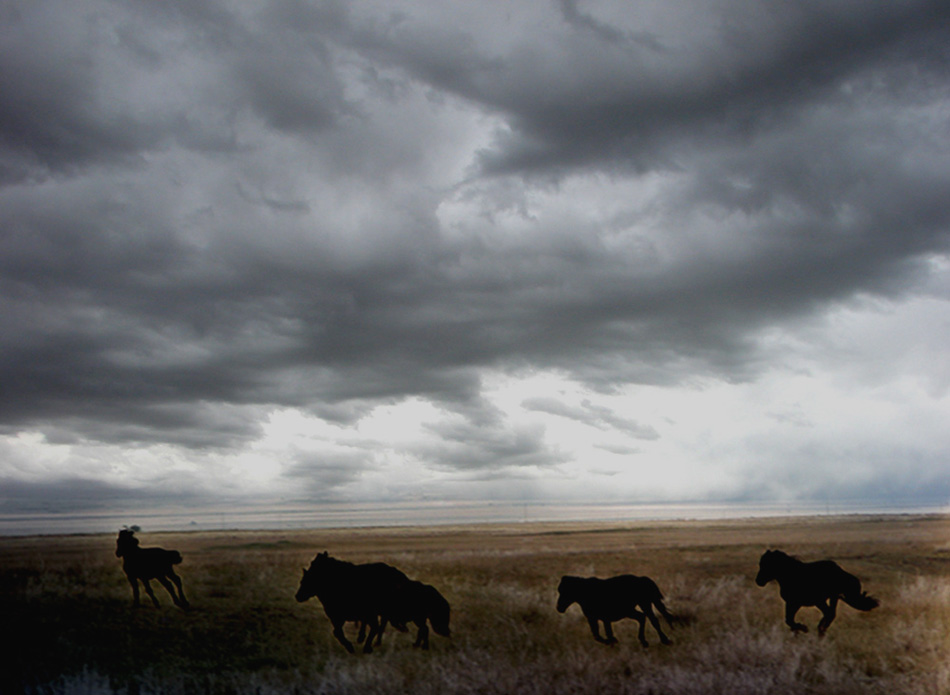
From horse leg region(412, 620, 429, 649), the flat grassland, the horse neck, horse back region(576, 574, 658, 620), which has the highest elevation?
the horse neck

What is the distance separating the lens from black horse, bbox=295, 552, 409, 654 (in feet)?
47.6

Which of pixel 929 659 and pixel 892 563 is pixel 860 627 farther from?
pixel 892 563

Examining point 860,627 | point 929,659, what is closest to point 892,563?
point 860,627

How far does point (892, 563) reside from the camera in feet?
119

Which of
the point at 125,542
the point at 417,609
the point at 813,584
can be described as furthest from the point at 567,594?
the point at 125,542

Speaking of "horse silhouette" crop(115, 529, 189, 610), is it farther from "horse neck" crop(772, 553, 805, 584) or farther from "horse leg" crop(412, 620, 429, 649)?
"horse neck" crop(772, 553, 805, 584)

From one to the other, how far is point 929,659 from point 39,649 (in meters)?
19.0

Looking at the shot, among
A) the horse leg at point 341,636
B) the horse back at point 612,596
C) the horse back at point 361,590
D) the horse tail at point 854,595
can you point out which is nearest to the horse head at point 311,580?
the horse back at point 361,590

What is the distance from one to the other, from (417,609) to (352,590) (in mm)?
1477

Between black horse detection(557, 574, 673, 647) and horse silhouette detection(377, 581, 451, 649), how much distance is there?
2.63 meters

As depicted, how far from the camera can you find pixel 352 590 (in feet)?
48.5

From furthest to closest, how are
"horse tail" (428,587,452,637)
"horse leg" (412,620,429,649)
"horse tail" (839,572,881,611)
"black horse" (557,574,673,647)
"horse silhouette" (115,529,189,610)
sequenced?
"horse silhouette" (115,529,189,610) → "horse tail" (428,587,452,637) → "horse leg" (412,620,429,649) → "horse tail" (839,572,881,611) → "black horse" (557,574,673,647)

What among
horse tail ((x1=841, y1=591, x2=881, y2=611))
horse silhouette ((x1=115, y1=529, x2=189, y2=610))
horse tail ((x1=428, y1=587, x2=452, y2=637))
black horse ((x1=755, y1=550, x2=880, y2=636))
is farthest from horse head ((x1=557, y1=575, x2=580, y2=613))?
horse silhouette ((x1=115, y1=529, x2=189, y2=610))

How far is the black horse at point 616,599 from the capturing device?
14.0 metres
